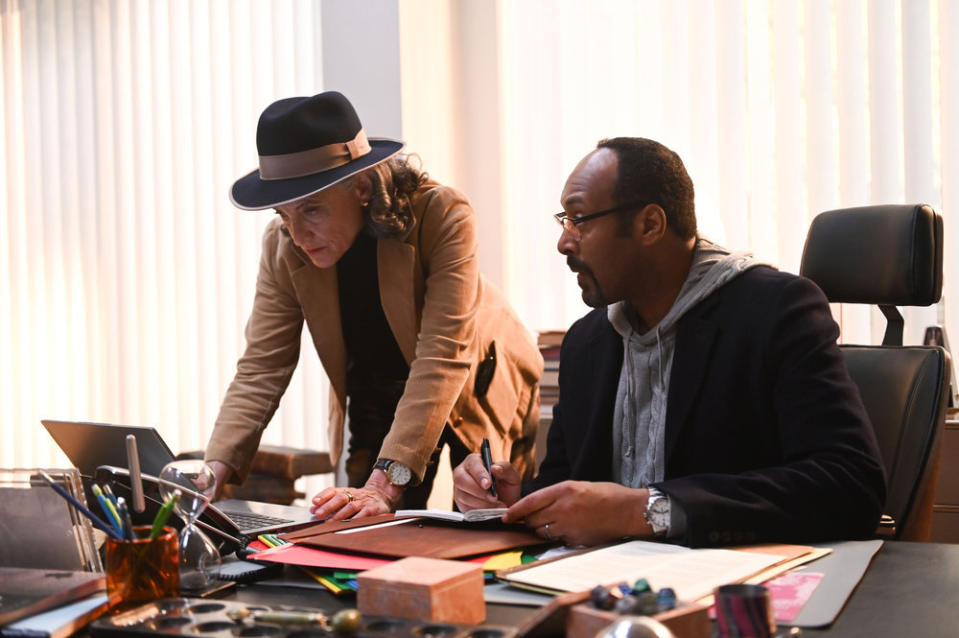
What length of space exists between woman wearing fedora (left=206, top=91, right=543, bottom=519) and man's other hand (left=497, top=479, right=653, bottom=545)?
2.02ft

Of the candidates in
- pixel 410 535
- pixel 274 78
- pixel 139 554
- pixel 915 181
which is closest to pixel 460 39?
pixel 274 78

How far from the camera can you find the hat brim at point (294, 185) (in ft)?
6.80

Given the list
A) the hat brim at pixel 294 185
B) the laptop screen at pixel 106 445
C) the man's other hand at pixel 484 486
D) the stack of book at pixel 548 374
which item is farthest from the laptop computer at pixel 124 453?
the stack of book at pixel 548 374

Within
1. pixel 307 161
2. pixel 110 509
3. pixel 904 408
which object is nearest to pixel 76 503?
pixel 110 509

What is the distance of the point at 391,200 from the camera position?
2.24m

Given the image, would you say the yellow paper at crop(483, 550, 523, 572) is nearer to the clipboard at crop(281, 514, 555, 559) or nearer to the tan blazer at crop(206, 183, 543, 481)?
the clipboard at crop(281, 514, 555, 559)

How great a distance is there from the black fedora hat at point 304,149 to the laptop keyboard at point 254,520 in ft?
2.30

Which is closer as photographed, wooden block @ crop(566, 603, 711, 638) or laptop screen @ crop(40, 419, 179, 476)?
wooden block @ crop(566, 603, 711, 638)

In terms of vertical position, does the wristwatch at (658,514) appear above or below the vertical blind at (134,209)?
below

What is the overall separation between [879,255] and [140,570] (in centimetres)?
145

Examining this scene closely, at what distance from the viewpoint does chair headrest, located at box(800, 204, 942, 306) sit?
1864mm

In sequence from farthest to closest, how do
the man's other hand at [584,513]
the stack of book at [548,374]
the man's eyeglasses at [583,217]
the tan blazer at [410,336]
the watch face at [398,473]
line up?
the stack of book at [548,374] → the tan blazer at [410,336] → the watch face at [398,473] → the man's eyeglasses at [583,217] → the man's other hand at [584,513]

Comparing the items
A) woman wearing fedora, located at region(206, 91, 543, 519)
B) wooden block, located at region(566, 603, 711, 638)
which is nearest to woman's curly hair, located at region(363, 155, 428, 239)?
woman wearing fedora, located at region(206, 91, 543, 519)

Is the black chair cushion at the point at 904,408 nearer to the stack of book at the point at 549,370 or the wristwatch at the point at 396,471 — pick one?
the wristwatch at the point at 396,471
